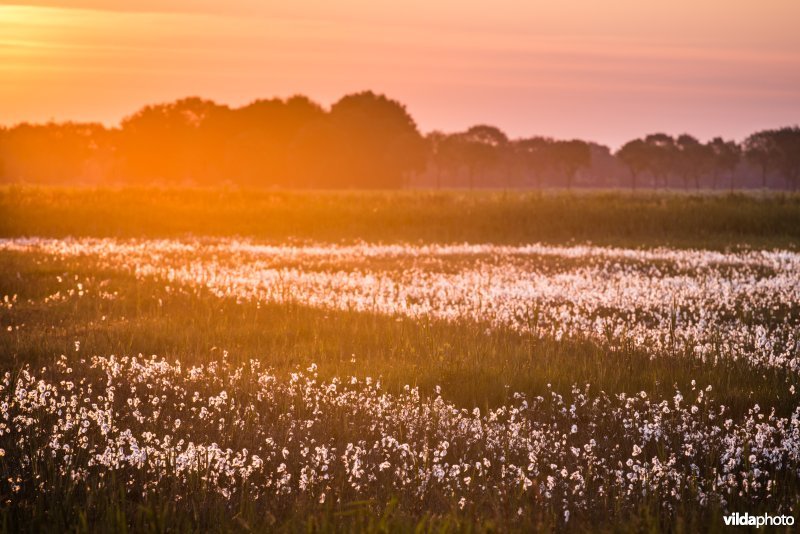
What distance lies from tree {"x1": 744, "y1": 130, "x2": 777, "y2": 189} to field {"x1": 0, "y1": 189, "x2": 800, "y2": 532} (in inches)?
4991

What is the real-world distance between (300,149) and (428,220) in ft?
243

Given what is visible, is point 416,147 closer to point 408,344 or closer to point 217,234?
point 217,234

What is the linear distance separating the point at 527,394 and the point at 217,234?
93.3 ft

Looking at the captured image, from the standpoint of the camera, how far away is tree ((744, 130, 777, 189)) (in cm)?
13538

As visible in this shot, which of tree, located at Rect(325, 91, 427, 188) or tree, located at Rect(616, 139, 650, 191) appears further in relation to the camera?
tree, located at Rect(616, 139, 650, 191)

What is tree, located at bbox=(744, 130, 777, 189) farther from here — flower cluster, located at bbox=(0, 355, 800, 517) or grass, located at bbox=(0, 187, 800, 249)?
flower cluster, located at bbox=(0, 355, 800, 517)

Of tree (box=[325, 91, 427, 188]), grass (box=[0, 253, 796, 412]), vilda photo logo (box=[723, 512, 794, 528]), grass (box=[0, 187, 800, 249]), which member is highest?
tree (box=[325, 91, 427, 188])

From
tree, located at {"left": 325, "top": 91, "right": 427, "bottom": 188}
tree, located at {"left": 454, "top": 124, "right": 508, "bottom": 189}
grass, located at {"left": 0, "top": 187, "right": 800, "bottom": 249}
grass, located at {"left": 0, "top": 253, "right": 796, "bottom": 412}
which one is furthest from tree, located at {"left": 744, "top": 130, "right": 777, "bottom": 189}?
grass, located at {"left": 0, "top": 253, "right": 796, "bottom": 412}

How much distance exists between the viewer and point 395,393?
8.48 metres

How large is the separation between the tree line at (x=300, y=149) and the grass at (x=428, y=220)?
56810 millimetres

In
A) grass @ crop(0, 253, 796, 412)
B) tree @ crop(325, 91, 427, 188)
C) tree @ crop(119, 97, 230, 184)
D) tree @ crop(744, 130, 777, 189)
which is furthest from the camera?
tree @ crop(744, 130, 777, 189)

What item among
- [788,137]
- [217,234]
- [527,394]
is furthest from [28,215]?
[788,137]

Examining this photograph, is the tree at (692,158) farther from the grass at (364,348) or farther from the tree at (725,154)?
the grass at (364,348)

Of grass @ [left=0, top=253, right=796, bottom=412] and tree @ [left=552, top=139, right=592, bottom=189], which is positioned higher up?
tree @ [left=552, top=139, right=592, bottom=189]
